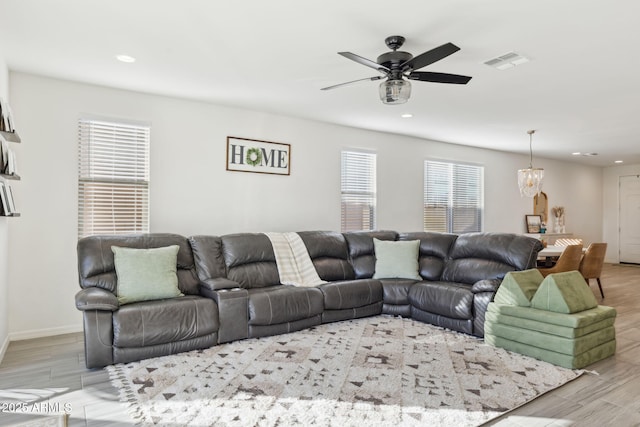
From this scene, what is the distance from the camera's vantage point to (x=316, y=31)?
2957mm

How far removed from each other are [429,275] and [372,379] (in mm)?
2264

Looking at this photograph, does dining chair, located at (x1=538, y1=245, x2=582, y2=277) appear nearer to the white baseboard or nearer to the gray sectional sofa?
the gray sectional sofa

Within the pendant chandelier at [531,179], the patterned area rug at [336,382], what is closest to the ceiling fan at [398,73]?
the patterned area rug at [336,382]

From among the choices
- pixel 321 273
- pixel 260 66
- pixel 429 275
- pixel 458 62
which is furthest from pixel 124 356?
pixel 458 62

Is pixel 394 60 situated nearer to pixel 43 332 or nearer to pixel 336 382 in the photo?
pixel 336 382

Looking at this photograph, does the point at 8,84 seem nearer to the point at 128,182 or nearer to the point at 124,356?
the point at 128,182

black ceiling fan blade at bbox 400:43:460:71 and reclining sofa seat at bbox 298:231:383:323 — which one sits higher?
black ceiling fan blade at bbox 400:43:460:71

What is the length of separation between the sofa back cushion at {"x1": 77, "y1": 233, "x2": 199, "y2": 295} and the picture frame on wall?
7353 mm

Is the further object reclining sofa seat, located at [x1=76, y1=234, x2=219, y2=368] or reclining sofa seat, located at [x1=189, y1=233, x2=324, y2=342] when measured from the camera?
reclining sofa seat, located at [x1=189, y1=233, x2=324, y2=342]

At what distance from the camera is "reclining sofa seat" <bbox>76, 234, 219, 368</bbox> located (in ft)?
10.2

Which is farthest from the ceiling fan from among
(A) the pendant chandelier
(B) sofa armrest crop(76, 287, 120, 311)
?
(A) the pendant chandelier

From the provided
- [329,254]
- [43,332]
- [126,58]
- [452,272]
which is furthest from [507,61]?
[43,332]

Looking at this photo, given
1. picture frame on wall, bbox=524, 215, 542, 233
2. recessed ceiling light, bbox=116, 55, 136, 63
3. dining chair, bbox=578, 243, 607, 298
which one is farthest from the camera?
picture frame on wall, bbox=524, 215, 542, 233

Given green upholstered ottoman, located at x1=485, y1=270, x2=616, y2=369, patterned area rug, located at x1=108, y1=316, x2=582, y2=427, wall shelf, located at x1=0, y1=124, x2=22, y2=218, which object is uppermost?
wall shelf, located at x1=0, y1=124, x2=22, y2=218
